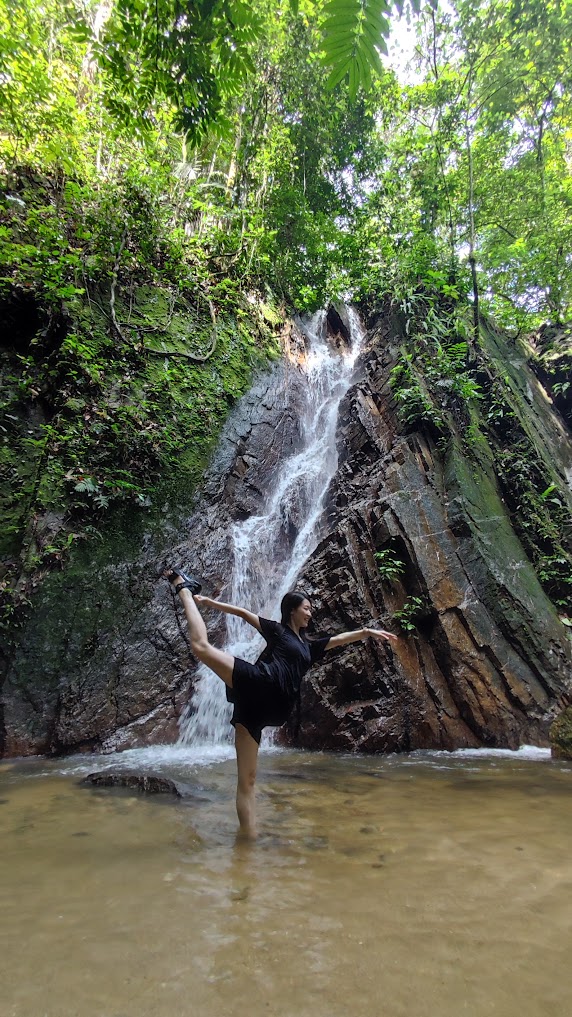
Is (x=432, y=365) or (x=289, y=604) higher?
(x=432, y=365)

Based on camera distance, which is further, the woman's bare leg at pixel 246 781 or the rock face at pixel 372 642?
the rock face at pixel 372 642

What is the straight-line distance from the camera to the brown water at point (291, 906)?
59.4 inches

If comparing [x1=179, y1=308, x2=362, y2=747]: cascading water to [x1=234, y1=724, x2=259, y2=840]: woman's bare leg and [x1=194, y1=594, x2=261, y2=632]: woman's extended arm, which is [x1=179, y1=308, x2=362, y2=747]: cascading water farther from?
[x1=194, y1=594, x2=261, y2=632]: woman's extended arm

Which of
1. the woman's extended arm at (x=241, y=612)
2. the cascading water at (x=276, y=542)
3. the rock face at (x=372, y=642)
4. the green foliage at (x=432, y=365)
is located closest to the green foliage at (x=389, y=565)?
the rock face at (x=372, y=642)

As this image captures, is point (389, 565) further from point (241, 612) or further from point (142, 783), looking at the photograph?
point (142, 783)

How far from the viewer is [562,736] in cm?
507

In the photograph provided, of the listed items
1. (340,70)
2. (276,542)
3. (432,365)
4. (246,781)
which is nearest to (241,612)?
(246,781)

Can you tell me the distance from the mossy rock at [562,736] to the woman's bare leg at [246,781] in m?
3.73

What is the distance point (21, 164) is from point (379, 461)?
8.92 meters

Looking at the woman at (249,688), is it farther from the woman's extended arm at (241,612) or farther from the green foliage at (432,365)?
the green foliage at (432,365)

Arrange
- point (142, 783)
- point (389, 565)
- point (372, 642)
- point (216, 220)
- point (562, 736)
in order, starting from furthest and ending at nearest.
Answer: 1. point (216, 220)
2. point (389, 565)
3. point (372, 642)
4. point (562, 736)
5. point (142, 783)

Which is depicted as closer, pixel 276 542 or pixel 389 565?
pixel 389 565

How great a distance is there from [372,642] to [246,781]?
3596 millimetres

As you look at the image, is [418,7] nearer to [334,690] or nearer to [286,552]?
[334,690]
